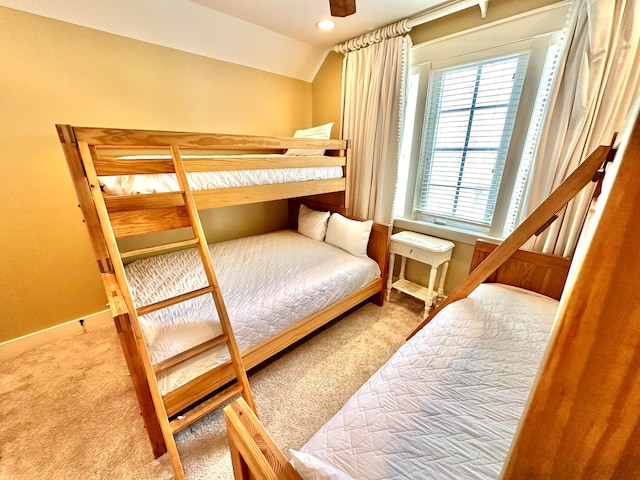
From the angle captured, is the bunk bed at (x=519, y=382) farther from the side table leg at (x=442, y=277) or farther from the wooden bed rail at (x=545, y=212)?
the side table leg at (x=442, y=277)

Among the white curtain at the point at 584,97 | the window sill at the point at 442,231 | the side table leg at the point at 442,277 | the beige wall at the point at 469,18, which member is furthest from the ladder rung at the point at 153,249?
the beige wall at the point at 469,18

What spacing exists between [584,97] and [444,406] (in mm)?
1929

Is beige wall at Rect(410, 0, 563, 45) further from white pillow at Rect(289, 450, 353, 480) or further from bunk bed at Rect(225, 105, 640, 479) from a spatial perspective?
white pillow at Rect(289, 450, 353, 480)

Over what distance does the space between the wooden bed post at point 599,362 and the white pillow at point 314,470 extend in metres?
0.58

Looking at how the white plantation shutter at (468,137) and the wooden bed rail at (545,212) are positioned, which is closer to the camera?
the wooden bed rail at (545,212)

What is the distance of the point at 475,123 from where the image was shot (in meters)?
2.19

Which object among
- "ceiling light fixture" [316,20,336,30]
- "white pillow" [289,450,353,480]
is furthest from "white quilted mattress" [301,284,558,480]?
"ceiling light fixture" [316,20,336,30]

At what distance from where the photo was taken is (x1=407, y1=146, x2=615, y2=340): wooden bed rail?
1299mm

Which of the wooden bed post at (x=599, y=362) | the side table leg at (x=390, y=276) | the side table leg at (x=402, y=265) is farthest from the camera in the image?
the side table leg at (x=402, y=265)

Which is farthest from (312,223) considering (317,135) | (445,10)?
(445,10)

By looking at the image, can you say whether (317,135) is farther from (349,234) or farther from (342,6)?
(342,6)

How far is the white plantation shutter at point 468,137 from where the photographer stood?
2018 mm

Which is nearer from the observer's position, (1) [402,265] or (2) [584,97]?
(2) [584,97]

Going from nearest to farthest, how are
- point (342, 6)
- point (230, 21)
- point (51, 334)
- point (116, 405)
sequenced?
point (342, 6)
point (116, 405)
point (51, 334)
point (230, 21)
